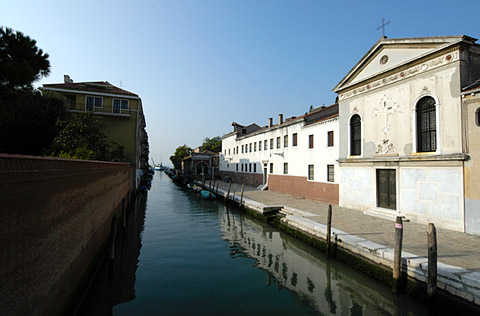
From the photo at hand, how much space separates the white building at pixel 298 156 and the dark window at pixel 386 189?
287 centimetres

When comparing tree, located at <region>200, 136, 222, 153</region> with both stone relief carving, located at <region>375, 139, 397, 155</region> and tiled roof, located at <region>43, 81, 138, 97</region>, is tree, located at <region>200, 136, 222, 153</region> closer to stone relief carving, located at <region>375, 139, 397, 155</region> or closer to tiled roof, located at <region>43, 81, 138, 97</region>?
tiled roof, located at <region>43, 81, 138, 97</region>

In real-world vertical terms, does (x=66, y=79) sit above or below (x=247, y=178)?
above

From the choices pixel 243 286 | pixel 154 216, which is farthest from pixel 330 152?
pixel 154 216

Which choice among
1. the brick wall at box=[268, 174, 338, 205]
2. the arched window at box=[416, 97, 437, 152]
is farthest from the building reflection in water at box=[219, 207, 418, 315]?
the arched window at box=[416, 97, 437, 152]

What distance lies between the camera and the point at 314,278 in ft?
22.5

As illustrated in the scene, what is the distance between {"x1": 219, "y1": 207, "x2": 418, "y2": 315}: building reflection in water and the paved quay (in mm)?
678

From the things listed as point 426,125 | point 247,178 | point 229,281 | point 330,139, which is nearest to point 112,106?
point 247,178

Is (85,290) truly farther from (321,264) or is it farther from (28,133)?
(28,133)

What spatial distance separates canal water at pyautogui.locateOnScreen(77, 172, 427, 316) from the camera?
5.32 metres

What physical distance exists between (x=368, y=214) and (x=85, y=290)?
1067cm

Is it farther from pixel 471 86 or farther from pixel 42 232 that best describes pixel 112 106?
pixel 471 86

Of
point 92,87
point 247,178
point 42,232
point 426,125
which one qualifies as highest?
point 92,87

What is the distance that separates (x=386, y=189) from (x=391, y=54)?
19.1 feet

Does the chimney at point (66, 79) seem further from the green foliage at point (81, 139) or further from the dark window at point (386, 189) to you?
the dark window at point (386, 189)
